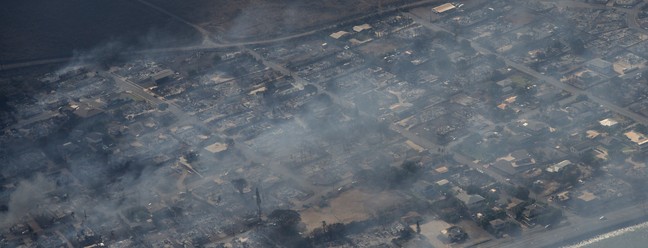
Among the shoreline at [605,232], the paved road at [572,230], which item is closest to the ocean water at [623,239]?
the shoreline at [605,232]

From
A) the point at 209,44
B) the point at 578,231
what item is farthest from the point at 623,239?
the point at 209,44

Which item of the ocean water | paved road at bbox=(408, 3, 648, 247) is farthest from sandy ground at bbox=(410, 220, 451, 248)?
the ocean water

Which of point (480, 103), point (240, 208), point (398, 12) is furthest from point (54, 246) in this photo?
point (398, 12)

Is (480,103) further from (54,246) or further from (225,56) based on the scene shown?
(54,246)

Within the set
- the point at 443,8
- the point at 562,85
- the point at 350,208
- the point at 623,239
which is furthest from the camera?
the point at 443,8

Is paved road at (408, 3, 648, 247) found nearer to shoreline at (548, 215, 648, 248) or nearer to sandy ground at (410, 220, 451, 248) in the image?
shoreline at (548, 215, 648, 248)

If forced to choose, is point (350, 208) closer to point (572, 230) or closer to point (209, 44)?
point (572, 230)

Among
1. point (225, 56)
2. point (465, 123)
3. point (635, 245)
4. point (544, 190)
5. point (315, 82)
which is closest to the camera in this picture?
point (635, 245)
